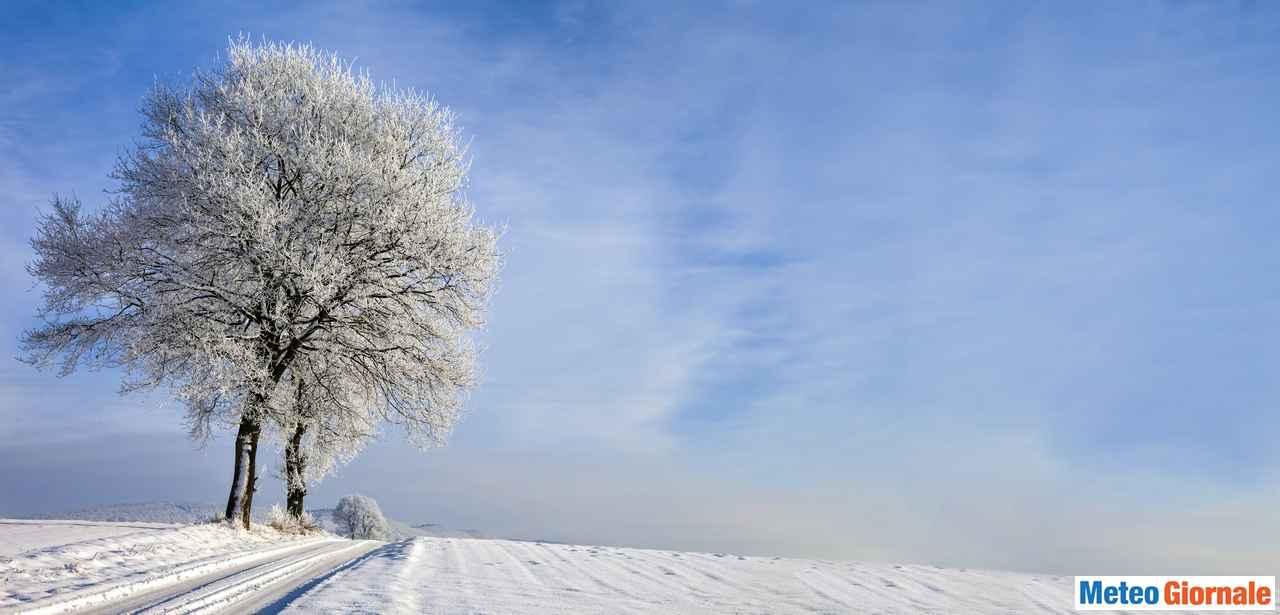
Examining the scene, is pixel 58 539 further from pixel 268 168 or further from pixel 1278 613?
pixel 1278 613

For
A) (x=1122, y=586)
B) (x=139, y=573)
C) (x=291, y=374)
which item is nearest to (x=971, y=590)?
(x=1122, y=586)

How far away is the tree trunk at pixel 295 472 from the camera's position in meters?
27.9

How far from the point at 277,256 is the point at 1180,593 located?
1818 cm

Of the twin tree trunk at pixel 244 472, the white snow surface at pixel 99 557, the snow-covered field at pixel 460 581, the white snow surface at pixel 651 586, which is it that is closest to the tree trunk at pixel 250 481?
the twin tree trunk at pixel 244 472

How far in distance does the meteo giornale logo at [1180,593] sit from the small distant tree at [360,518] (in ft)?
131

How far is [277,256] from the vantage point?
64.2ft

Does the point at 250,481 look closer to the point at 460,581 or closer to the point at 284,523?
the point at 284,523

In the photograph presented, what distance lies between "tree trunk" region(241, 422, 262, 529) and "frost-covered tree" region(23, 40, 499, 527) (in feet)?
0.26

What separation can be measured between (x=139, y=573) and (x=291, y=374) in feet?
41.7

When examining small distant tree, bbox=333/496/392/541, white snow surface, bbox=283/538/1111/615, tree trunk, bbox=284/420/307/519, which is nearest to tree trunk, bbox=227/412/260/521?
tree trunk, bbox=284/420/307/519

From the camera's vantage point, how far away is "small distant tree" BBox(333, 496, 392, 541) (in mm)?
45312

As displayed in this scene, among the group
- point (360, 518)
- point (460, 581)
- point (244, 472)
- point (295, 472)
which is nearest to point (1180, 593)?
point (460, 581)

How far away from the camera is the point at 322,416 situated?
2386 cm

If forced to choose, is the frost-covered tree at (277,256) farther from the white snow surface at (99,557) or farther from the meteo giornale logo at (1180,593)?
the meteo giornale logo at (1180,593)
